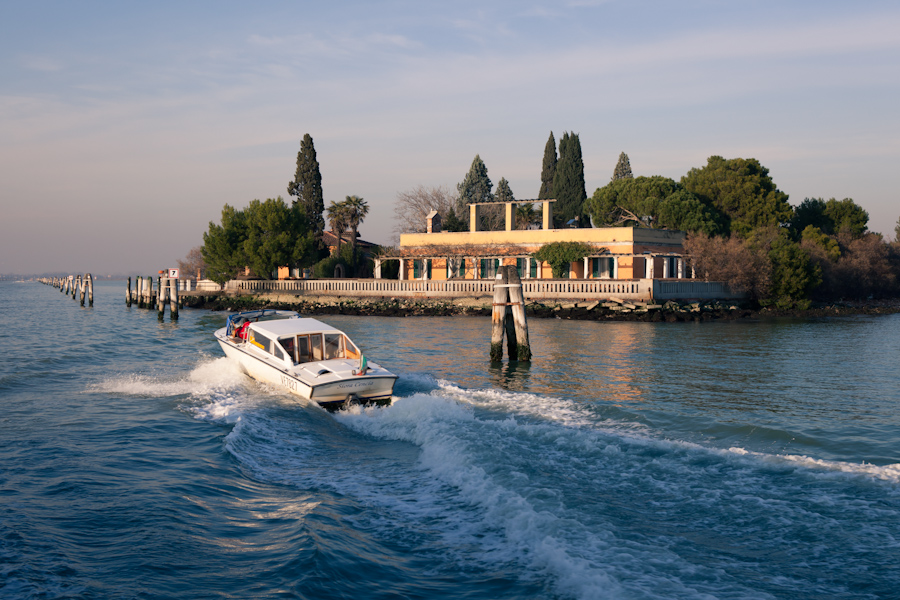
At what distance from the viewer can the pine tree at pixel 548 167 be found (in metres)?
84.9

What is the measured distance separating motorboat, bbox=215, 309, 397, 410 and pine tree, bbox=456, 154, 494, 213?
7552 centimetres

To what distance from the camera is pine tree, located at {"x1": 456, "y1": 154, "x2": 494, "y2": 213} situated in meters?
92.7

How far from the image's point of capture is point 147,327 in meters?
38.9

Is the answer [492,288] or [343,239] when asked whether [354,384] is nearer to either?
[492,288]

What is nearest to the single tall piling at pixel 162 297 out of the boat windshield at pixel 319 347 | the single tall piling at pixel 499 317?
the single tall piling at pixel 499 317

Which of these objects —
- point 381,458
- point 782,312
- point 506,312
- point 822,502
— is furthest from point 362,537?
point 782,312

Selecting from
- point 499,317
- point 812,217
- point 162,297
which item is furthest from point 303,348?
point 812,217

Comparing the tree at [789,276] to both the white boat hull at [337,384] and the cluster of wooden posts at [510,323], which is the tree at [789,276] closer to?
the cluster of wooden posts at [510,323]

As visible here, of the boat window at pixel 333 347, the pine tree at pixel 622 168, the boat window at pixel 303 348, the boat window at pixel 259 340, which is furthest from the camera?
the pine tree at pixel 622 168

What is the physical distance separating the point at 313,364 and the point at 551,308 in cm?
2975

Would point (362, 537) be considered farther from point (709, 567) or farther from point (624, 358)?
point (624, 358)

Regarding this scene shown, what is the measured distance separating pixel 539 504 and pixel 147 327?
3593 centimetres

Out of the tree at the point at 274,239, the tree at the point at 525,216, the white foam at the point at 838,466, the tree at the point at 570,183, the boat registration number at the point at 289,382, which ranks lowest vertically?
the white foam at the point at 838,466

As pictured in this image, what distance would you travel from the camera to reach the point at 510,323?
22.8 metres
